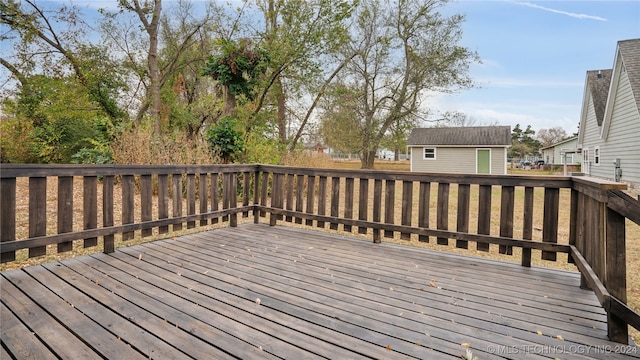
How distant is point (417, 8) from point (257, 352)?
54.2 feet

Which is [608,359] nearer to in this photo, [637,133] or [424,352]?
[424,352]

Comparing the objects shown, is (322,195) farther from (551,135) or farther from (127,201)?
(551,135)

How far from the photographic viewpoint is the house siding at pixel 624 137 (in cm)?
925

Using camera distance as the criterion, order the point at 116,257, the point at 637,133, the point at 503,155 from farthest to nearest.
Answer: the point at 503,155 < the point at 637,133 < the point at 116,257

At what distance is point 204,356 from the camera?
148cm

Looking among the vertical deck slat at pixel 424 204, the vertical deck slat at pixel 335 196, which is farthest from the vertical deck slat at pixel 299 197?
the vertical deck slat at pixel 424 204

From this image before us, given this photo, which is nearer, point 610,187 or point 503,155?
point 610,187

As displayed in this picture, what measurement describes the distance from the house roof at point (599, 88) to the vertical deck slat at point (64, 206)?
53.7 ft

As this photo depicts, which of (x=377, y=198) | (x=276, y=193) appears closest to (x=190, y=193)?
(x=276, y=193)

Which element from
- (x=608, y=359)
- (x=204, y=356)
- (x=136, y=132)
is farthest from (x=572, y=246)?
(x=136, y=132)

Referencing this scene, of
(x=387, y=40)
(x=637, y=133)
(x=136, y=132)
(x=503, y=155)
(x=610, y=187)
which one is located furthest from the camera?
(x=503, y=155)

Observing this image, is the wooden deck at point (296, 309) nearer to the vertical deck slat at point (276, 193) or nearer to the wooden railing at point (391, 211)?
the wooden railing at point (391, 211)

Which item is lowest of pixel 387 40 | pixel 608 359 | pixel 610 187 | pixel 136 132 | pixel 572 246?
pixel 608 359

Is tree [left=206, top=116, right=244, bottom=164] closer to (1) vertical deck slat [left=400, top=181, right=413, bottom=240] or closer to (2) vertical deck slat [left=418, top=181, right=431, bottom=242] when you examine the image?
(1) vertical deck slat [left=400, top=181, right=413, bottom=240]
